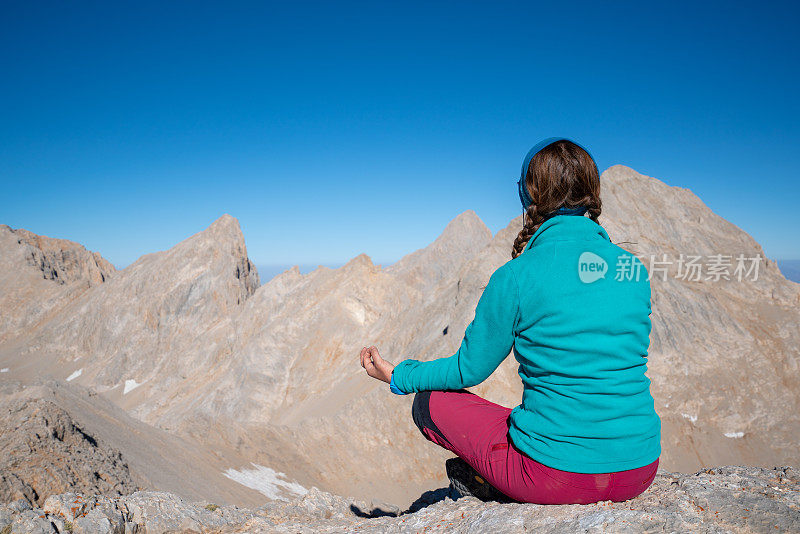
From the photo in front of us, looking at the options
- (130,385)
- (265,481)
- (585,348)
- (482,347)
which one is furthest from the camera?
(130,385)

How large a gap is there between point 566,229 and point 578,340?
67 cm

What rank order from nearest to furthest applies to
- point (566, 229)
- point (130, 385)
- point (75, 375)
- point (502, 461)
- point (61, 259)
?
point (566, 229)
point (502, 461)
point (130, 385)
point (75, 375)
point (61, 259)

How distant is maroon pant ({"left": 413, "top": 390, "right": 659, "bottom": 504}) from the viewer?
8.88ft

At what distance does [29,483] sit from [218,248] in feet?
160

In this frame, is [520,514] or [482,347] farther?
[520,514]

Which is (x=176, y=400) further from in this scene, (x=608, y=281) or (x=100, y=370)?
(x=608, y=281)

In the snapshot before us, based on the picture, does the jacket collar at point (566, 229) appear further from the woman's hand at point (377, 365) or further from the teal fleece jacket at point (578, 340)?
the woman's hand at point (377, 365)

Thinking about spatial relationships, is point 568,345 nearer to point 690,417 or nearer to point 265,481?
point 265,481

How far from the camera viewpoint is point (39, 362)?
5103 cm

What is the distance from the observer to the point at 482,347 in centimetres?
273

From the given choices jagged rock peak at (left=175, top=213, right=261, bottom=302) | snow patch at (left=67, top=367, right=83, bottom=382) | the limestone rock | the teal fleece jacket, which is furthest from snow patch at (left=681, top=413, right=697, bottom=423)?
snow patch at (left=67, top=367, right=83, bottom=382)

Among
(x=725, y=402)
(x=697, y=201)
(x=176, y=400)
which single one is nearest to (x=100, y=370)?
(x=176, y=400)

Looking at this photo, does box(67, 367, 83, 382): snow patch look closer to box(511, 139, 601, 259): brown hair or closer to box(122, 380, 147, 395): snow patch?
box(122, 380, 147, 395): snow patch

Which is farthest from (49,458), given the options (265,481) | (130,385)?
(130,385)
